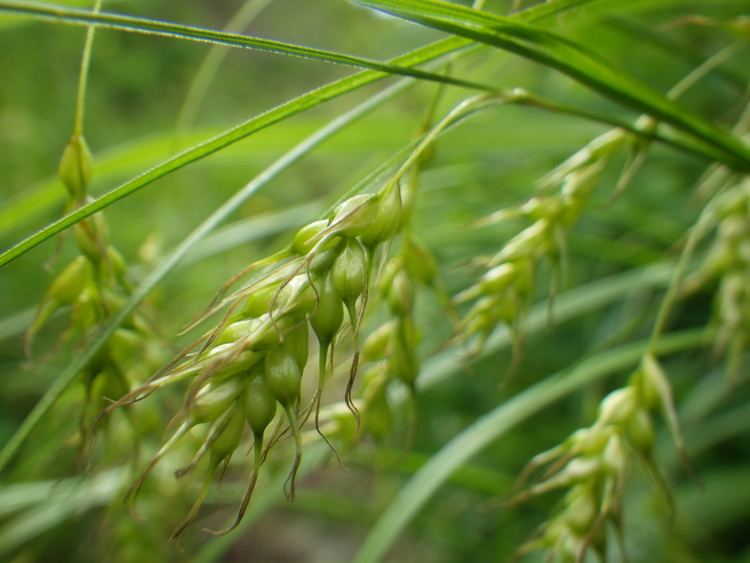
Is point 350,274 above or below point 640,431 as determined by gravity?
above

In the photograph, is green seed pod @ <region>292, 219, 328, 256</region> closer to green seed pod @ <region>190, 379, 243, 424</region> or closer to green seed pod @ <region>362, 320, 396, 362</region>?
green seed pod @ <region>190, 379, 243, 424</region>

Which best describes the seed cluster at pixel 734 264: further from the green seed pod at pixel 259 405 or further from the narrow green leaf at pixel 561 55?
the green seed pod at pixel 259 405

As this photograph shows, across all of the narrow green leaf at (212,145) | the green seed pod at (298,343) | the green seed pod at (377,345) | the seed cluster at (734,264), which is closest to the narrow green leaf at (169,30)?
the narrow green leaf at (212,145)

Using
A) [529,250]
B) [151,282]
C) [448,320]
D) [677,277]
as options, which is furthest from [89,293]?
[448,320]

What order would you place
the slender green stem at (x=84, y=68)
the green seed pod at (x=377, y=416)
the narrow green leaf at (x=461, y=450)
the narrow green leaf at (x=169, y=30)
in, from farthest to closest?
the narrow green leaf at (x=461, y=450), the green seed pod at (x=377, y=416), the slender green stem at (x=84, y=68), the narrow green leaf at (x=169, y=30)

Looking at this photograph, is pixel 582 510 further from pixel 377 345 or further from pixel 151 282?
pixel 151 282

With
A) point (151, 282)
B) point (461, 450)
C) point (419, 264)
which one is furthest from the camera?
point (461, 450)

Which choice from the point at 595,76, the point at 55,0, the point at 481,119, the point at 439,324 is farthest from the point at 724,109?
the point at 55,0
